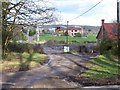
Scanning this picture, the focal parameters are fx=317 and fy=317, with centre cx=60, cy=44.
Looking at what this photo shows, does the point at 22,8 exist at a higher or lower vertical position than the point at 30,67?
higher

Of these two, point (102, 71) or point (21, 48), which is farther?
point (21, 48)

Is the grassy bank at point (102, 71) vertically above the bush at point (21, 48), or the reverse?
the bush at point (21, 48)

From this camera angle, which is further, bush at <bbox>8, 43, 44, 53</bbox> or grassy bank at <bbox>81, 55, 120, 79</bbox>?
bush at <bbox>8, 43, 44, 53</bbox>

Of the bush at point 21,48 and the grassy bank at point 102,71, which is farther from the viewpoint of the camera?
the bush at point 21,48

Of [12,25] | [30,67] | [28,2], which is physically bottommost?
[30,67]

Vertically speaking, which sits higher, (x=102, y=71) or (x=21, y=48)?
(x=21, y=48)

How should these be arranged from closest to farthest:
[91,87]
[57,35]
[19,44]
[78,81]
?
[91,87], [78,81], [19,44], [57,35]

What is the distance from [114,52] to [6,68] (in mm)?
13868

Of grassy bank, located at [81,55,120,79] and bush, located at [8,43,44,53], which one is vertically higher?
bush, located at [8,43,44,53]

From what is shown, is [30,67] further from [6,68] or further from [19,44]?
[19,44]

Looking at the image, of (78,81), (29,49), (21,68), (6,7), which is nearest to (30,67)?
(21,68)

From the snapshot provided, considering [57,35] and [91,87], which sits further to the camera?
[57,35]

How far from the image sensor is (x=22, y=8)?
1064 inches

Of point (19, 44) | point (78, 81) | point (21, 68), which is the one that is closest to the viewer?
point (78, 81)
